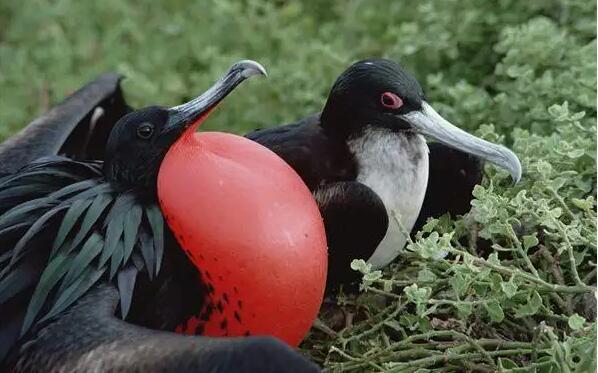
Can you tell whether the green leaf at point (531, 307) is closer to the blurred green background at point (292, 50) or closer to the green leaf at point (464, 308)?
the green leaf at point (464, 308)

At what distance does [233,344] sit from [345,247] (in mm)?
735

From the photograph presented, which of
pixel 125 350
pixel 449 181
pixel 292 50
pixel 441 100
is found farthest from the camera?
pixel 292 50

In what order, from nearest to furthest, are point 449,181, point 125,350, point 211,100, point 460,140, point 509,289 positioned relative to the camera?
point 125,350
point 509,289
point 211,100
point 460,140
point 449,181

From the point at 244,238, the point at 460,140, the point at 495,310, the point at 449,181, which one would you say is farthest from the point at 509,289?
the point at 449,181

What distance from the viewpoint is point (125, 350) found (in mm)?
2430

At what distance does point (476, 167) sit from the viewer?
327cm

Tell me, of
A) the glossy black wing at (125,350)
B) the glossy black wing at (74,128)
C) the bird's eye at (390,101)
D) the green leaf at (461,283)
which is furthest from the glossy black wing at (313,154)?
the glossy black wing at (74,128)

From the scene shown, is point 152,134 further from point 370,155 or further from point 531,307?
point 531,307

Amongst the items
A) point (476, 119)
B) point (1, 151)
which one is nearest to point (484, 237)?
point (476, 119)

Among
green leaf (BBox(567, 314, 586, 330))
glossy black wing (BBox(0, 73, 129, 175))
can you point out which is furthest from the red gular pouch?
glossy black wing (BBox(0, 73, 129, 175))

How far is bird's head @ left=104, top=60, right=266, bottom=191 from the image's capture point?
9.42 ft

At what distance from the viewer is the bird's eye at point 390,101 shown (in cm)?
306

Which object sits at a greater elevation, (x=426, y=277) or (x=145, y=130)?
(x=145, y=130)

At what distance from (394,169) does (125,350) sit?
883mm
